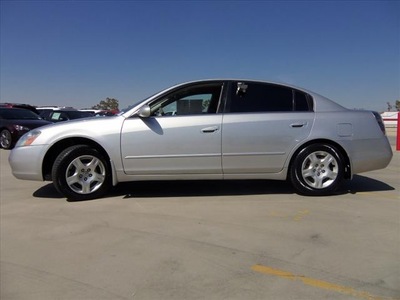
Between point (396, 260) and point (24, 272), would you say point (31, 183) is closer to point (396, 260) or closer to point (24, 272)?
point (24, 272)

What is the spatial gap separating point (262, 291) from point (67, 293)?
137cm

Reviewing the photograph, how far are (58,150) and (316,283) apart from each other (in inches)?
152

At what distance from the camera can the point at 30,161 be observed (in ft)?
17.2

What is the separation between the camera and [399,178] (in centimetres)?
682

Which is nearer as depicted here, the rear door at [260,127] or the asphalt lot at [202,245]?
the asphalt lot at [202,245]

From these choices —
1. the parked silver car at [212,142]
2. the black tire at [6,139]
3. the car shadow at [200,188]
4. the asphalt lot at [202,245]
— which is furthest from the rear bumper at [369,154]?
the black tire at [6,139]

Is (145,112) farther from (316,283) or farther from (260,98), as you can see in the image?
(316,283)

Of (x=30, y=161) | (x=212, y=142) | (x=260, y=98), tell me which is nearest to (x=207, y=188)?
(x=212, y=142)

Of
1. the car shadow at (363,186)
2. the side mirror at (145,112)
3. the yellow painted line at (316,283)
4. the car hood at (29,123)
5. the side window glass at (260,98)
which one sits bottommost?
the yellow painted line at (316,283)

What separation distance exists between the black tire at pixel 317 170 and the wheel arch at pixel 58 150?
253 centimetres

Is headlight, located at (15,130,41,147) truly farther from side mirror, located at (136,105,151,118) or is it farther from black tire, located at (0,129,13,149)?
black tire, located at (0,129,13,149)

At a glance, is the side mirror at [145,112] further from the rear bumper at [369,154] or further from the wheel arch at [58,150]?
the rear bumper at [369,154]

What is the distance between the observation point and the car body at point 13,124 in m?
12.3

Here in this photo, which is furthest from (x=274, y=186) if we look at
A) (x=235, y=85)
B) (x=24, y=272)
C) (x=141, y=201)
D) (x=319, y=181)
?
(x=24, y=272)
